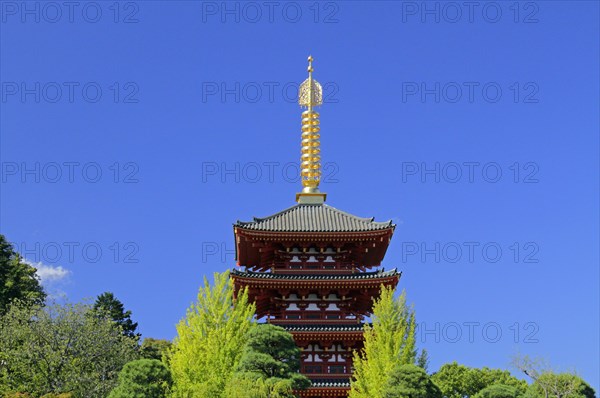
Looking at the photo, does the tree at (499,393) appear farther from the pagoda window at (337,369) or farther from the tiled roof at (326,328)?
the pagoda window at (337,369)

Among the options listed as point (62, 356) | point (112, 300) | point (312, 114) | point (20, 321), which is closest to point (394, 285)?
point (312, 114)

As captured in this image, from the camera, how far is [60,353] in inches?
2005

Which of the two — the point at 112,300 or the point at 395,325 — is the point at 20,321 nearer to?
the point at 112,300

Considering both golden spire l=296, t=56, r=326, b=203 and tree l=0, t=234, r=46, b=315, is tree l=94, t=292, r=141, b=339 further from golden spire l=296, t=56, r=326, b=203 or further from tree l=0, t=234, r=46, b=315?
golden spire l=296, t=56, r=326, b=203

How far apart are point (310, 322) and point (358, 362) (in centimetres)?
A: 534

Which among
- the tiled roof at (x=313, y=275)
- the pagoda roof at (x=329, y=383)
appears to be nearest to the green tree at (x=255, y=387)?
the pagoda roof at (x=329, y=383)

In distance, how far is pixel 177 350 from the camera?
137ft

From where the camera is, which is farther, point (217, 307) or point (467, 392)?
point (467, 392)

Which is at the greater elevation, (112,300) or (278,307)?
(112,300)

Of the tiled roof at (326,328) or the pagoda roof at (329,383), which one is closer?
the pagoda roof at (329,383)

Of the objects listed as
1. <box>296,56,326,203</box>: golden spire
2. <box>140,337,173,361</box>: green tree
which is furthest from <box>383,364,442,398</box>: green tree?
<box>140,337,173,361</box>: green tree

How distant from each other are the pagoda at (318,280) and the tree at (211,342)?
3.72 m

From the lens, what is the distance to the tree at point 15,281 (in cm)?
6244

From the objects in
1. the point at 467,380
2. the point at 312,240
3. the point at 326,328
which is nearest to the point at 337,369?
the point at 326,328
